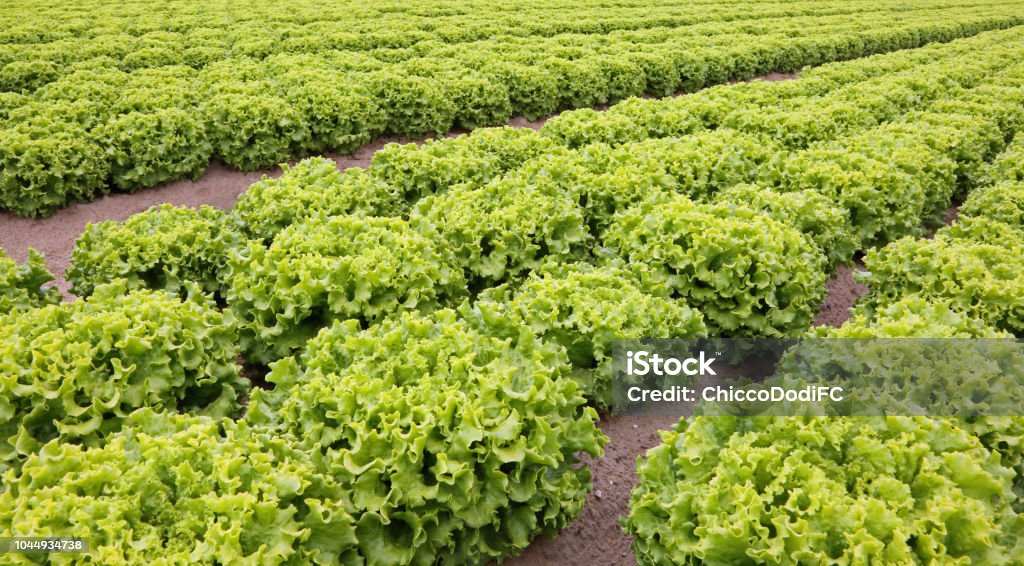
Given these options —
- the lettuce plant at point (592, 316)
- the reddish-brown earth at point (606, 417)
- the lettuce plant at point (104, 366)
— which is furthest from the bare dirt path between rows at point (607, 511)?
the lettuce plant at point (104, 366)

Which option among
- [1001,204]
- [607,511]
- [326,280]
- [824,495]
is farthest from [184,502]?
[1001,204]

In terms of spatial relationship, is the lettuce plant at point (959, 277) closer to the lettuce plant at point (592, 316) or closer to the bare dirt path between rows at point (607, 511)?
the lettuce plant at point (592, 316)

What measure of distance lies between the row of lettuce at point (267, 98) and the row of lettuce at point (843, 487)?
1152cm

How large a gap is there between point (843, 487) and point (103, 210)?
43.1 feet

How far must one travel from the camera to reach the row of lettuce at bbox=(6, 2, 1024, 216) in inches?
459

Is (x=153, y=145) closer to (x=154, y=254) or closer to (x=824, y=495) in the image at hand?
(x=154, y=254)

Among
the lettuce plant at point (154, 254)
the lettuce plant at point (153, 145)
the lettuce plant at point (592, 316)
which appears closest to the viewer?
the lettuce plant at point (592, 316)

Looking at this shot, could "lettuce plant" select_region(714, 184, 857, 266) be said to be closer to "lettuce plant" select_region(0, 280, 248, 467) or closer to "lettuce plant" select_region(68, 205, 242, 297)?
"lettuce plant" select_region(0, 280, 248, 467)

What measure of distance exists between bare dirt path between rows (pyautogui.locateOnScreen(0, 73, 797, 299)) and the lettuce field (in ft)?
0.24

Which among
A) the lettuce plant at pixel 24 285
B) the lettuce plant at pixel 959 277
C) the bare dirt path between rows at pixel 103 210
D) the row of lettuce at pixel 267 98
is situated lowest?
the bare dirt path between rows at pixel 103 210

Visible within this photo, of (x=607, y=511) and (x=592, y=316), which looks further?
(x=592, y=316)

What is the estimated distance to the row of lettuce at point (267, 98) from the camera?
11.7 metres

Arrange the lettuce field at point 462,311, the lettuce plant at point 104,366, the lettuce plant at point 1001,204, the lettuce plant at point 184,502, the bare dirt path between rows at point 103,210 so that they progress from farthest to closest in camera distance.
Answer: the bare dirt path between rows at point 103,210 → the lettuce plant at point 1001,204 → the lettuce plant at point 104,366 → the lettuce field at point 462,311 → the lettuce plant at point 184,502

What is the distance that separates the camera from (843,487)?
168 inches
